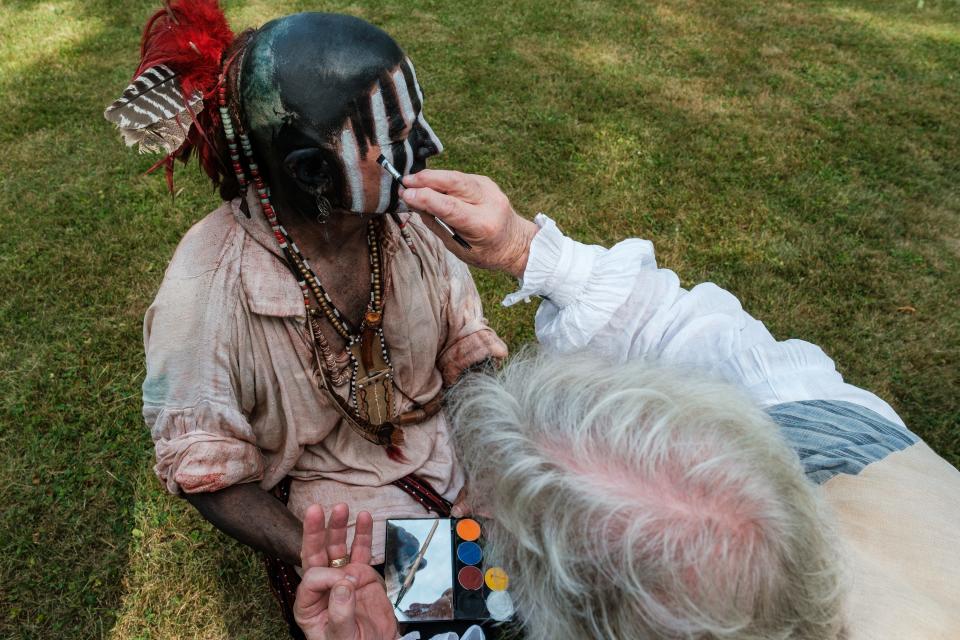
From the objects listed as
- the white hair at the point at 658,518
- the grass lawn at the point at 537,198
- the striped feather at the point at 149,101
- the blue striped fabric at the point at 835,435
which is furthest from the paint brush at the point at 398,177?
the grass lawn at the point at 537,198

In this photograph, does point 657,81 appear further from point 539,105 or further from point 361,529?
point 361,529

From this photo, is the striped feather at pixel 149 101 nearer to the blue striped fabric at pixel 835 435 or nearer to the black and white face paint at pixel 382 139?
the black and white face paint at pixel 382 139

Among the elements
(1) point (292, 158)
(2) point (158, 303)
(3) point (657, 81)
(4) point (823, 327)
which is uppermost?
(1) point (292, 158)

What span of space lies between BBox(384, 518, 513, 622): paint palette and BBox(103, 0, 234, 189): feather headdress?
1.29 metres

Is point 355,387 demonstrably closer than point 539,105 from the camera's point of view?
Yes

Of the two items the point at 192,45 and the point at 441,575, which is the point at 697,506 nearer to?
the point at 441,575

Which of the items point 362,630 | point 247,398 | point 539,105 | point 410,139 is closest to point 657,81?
point 539,105

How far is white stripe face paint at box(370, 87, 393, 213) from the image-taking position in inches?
A: 61.3

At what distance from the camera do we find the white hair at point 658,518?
946mm

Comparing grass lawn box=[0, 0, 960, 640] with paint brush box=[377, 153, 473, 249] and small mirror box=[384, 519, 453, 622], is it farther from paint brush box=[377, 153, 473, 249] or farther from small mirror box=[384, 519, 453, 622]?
paint brush box=[377, 153, 473, 249]

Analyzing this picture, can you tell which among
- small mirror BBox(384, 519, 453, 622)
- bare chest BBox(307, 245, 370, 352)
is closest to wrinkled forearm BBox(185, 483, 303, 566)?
small mirror BBox(384, 519, 453, 622)

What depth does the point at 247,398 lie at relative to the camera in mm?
1739

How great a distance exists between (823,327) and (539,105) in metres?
2.78

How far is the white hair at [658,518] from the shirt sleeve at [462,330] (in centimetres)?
105
